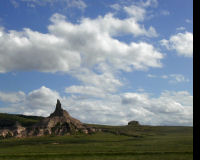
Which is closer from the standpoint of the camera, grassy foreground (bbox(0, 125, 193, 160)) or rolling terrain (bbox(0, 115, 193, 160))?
grassy foreground (bbox(0, 125, 193, 160))

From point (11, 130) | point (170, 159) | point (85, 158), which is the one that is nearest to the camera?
point (170, 159)

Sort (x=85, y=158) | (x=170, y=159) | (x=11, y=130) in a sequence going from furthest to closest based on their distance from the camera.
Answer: (x=11, y=130) < (x=85, y=158) < (x=170, y=159)

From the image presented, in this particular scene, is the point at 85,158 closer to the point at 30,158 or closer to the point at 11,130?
the point at 30,158

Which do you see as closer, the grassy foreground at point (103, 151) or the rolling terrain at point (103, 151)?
the grassy foreground at point (103, 151)
